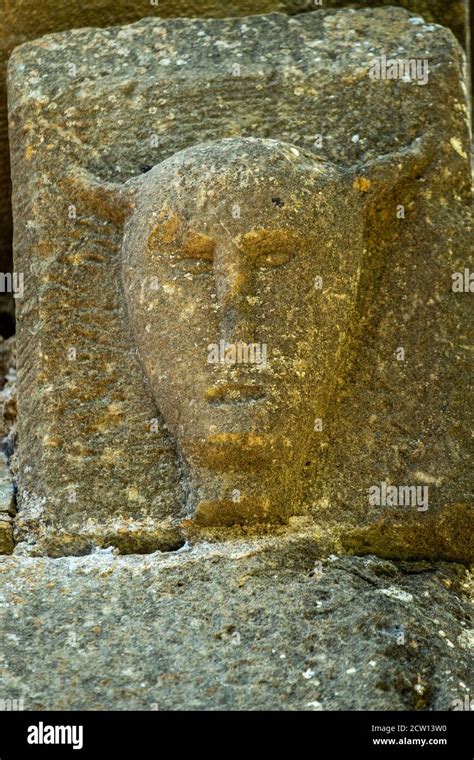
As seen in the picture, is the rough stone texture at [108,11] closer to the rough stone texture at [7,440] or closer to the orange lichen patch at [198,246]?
the rough stone texture at [7,440]

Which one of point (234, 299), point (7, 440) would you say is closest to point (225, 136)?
point (234, 299)

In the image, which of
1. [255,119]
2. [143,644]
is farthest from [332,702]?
[255,119]

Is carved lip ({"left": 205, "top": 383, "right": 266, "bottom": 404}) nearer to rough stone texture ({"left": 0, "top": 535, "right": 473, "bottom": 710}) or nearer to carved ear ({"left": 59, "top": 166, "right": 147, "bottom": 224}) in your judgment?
rough stone texture ({"left": 0, "top": 535, "right": 473, "bottom": 710})

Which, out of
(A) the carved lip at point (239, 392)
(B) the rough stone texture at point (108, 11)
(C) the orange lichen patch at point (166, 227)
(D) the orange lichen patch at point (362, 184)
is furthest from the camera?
(B) the rough stone texture at point (108, 11)

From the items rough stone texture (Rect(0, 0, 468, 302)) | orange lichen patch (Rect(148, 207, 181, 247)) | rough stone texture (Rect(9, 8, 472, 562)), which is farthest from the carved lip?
rough stone texture (Rect(0, 0, 468, 302))

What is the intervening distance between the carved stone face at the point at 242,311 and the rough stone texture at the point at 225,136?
0.29 ft

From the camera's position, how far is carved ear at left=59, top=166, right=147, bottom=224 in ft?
9.78

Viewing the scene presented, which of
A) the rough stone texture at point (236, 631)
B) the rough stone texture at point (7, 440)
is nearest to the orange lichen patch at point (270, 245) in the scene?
the rough stone texture at point (236, 631)

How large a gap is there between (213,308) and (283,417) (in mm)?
256

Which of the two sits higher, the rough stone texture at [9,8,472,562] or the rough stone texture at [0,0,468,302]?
the rough stone texture at [0,0,468,302]

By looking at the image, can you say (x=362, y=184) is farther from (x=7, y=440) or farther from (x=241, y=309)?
(x=7, y=440)

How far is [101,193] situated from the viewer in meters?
3.01

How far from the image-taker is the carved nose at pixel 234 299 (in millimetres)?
2738

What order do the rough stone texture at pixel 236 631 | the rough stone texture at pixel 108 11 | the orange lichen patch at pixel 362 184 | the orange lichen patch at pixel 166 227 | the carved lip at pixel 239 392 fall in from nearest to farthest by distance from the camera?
the rough stone texture at pixel 236 631
the carved lip at pixel 239 392
the orange lichen patch at pixel 166 227
the orange lichen patch at pixel 362 184
the rough stone texture at pixel 108 11
